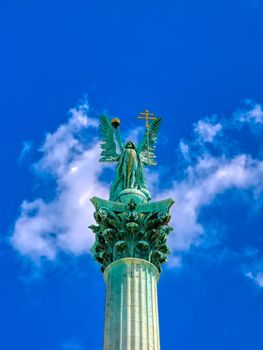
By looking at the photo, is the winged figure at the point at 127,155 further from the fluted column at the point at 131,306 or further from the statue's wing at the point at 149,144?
the fluted column at the point at 131,306

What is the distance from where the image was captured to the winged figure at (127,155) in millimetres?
29328

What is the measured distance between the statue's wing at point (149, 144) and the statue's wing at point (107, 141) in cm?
139

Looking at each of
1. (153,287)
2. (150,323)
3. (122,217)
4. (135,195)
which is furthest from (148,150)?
(150,323)

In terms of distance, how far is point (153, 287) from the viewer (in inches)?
979

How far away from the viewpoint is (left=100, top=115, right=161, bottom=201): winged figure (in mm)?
29328

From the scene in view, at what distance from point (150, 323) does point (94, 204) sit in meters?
5.98

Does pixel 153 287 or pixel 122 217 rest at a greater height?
pixel 122 217

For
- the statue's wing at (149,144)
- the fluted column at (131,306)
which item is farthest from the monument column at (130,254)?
the statue's wing at (149,144)

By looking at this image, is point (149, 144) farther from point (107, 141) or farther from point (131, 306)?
point (131, 306)

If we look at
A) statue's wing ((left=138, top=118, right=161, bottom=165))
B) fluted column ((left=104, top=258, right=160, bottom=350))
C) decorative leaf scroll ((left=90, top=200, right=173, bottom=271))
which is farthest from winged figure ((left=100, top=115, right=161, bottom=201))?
fluted column ((left=104, top=258, right=160, bottom=350))

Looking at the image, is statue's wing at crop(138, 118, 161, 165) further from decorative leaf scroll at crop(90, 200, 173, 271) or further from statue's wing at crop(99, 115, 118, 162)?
decorative leaf scroll at crop(90, 200, 173, 271)

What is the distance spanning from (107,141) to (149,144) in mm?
2227

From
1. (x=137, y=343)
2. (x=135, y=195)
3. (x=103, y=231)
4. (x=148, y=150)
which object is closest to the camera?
(x=137, y=343)

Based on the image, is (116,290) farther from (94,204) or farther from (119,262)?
(94,204)
